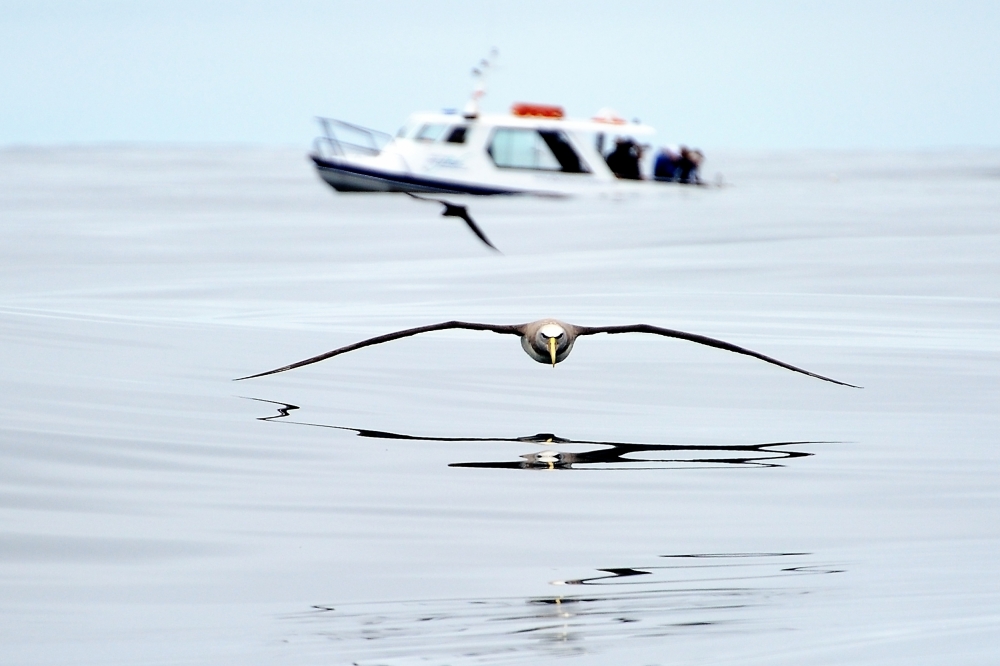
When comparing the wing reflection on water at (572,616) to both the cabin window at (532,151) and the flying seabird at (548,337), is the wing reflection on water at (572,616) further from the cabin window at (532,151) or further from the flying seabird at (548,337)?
the cabin window at (532,151)

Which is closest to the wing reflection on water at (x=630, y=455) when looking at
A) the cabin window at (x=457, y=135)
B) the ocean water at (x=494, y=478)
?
the ocean water at (x=494, y=478)

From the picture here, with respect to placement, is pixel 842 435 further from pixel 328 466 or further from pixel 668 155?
pixel 668 155

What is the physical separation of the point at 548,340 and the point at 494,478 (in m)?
2.33

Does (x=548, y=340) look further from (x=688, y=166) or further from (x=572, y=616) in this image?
(x=688, y=166)

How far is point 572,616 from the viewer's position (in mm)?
6824

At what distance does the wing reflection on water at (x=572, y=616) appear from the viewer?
21.1 feet

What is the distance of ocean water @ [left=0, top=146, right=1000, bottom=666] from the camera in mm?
6703

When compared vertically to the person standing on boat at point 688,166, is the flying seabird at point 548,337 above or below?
below

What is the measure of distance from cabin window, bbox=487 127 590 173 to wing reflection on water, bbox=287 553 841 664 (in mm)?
31662

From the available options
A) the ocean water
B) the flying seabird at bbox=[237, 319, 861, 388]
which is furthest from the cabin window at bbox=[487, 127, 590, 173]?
the flying seabird at bbox=[237, 319, 861, 388]

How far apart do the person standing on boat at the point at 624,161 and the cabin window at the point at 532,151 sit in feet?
5.31

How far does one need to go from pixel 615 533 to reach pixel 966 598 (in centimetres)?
204

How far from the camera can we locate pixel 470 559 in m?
7.77

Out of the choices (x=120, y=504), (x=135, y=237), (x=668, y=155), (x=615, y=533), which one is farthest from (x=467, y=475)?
(x=668, y=155)
